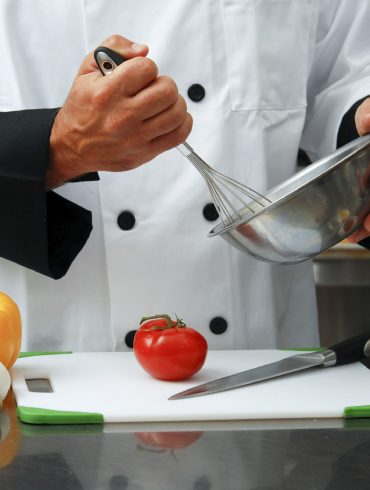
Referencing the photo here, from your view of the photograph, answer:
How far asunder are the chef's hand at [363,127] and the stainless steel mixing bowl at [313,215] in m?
0.03

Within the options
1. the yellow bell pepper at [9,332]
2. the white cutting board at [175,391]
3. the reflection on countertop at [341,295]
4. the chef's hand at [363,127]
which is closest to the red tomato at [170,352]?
the white cutting board at [175,391]

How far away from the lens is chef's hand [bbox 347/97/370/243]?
37.3 inches

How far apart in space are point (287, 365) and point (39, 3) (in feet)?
1.62

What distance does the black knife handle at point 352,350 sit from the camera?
3.11ft

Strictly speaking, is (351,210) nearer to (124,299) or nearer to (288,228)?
(288,228)

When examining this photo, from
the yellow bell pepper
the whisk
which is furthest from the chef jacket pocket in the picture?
the yellow bell pepper

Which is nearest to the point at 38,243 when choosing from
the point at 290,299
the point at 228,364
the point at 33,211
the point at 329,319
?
the point at 33,211

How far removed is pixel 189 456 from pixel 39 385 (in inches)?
10.2

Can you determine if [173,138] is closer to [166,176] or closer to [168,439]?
[166,176]

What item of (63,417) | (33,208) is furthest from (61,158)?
(63,417)

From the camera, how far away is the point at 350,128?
1.12 metres

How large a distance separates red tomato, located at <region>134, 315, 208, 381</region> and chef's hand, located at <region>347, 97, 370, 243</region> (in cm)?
21

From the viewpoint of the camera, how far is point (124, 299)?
1069mm

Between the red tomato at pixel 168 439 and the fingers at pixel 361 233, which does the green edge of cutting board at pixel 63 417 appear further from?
the fingers at pixel 361 233
